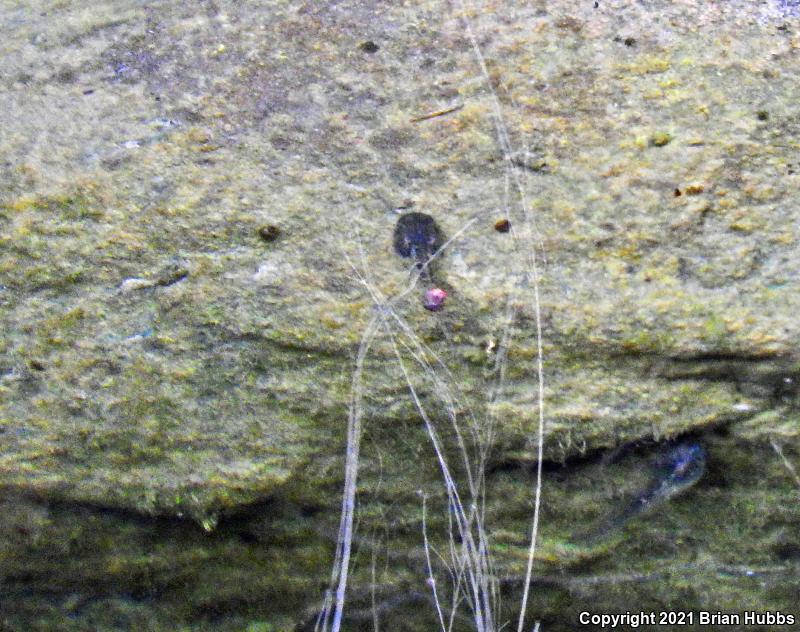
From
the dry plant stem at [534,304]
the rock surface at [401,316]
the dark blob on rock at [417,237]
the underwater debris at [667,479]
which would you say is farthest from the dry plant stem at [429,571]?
the dark blob on rock at [417,237]

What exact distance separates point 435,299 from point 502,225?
0.15 m

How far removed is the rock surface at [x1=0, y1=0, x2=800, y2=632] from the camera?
137cm

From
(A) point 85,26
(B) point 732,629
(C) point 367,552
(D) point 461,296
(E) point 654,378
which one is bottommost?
(B) point 732,629

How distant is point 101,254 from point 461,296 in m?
0.56

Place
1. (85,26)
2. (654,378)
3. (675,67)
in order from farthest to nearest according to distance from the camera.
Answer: (85,26), (675,67), (654,378)

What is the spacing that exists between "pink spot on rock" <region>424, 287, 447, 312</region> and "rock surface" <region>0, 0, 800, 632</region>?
0.04ft

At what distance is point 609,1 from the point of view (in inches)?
63.1

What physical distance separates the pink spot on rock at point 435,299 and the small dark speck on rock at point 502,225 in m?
0.13

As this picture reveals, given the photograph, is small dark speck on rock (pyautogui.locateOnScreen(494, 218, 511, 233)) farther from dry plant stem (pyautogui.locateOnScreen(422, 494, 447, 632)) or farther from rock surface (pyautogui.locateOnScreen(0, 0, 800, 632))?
dry plant stem (pyautogui.locateOnScreen(422, 494, 447, 632))

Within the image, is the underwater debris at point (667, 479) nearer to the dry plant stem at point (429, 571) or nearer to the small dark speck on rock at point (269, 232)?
the dry plant stem at point (429, 571)

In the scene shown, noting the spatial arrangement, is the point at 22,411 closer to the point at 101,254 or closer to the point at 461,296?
the point at 101,254

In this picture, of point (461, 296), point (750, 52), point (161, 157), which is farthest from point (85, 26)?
point (750, 52)

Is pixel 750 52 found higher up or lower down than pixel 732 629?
higher up

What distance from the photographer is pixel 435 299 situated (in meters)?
1.39
